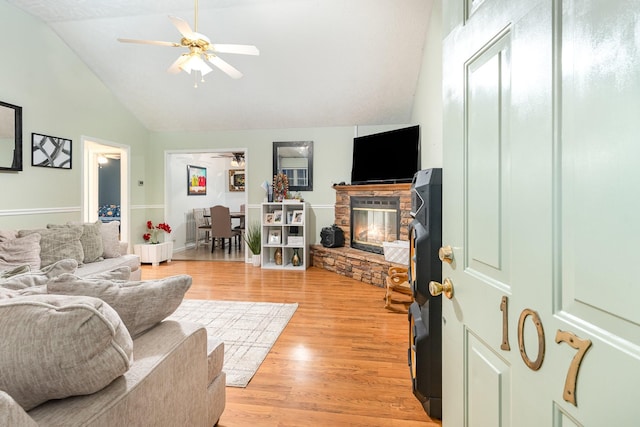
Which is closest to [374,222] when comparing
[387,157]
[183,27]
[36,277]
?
[387,157]

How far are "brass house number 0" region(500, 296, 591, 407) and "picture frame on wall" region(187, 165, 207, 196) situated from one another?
7.69m

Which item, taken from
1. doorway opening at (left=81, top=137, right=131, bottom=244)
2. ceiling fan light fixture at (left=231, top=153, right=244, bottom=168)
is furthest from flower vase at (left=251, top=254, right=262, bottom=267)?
ceiling fan light fixture at (left=231, top=153, right=244, bottom=168)

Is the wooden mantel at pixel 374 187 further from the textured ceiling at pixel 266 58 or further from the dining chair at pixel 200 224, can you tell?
the dining chair at pixel 200 224

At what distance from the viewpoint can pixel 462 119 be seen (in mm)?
1021

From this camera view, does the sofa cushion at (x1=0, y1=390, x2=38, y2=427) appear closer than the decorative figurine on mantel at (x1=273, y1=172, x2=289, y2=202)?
Yes

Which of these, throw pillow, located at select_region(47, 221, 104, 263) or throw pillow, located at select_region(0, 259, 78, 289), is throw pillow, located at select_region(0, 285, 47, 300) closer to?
throw pillow, located at select_region(0, 259, 78, 289)

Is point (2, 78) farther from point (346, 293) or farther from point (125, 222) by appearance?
point (346, 293)

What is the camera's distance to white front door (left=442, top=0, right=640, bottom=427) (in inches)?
18.5

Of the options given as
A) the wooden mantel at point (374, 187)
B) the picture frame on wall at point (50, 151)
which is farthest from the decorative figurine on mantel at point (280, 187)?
the picture frame on wall at point (50, 151)

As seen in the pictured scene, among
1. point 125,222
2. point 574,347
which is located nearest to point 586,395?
point 574,347

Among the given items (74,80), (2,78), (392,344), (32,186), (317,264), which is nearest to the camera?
(392,344)

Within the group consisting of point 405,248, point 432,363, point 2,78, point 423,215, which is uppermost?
point 2,78

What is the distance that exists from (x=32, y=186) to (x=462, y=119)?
16.1ft

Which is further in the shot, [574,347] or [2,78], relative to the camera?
[2,78]
